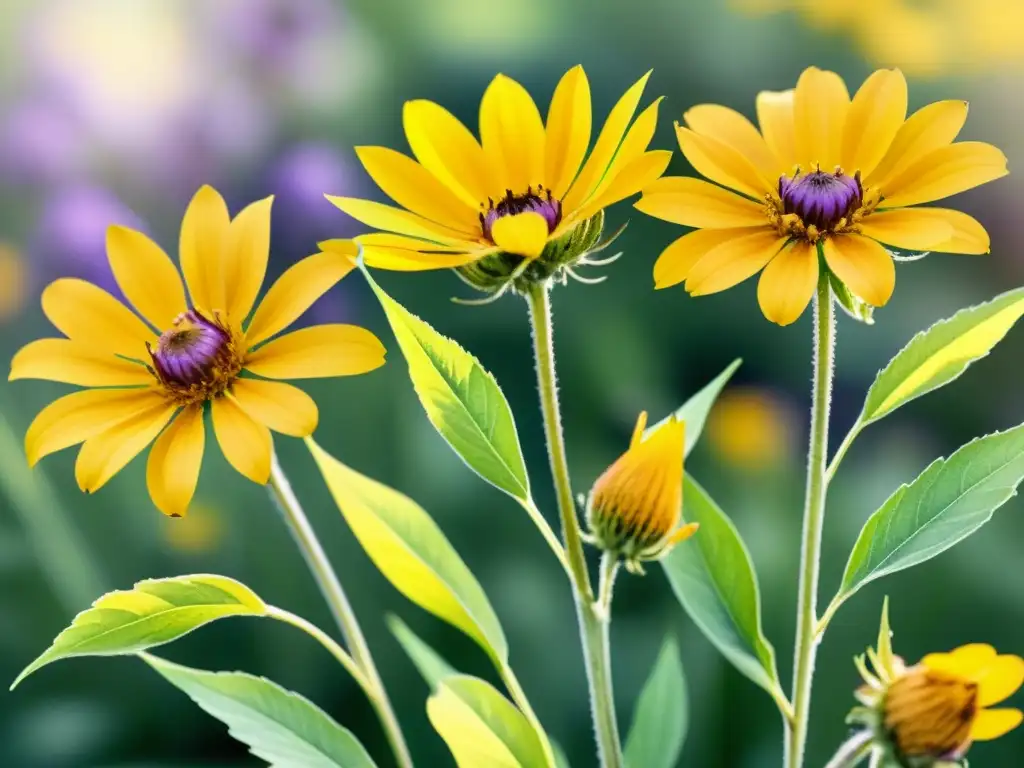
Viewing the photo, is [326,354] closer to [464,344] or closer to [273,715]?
[273,715]

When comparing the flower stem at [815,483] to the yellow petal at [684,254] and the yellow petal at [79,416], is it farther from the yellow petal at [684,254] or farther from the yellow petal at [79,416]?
the yellow petal at [79,416]

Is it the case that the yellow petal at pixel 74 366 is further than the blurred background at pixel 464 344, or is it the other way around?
the blurred background at pixel 464 344

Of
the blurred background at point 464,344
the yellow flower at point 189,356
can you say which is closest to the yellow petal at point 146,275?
the yellow flower at point 189,356

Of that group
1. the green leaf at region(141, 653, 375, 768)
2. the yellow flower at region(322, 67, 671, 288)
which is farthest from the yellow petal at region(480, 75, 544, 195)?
the green leaf at region(141, 653, 375, 768)

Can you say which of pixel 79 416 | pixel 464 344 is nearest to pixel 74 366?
pixel 79 416

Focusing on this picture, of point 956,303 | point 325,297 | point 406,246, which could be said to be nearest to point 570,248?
point 406,246

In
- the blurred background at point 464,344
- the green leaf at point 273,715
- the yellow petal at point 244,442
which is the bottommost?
the green leaf at point 273,715
